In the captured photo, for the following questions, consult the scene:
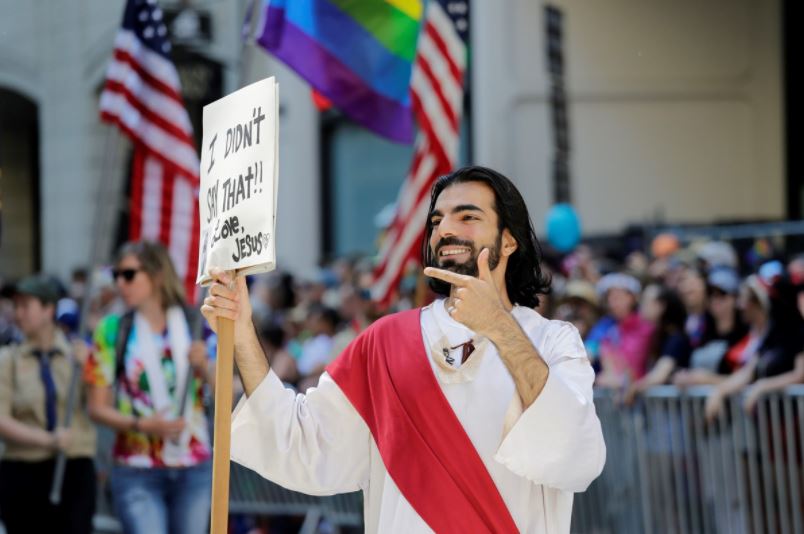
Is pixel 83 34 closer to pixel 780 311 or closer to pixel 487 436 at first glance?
pixel 780 311

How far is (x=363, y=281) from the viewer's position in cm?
1254

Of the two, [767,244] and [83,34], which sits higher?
[83,34]

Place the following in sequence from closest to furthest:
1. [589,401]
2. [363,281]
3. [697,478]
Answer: [589,401] < [697,478] < [363,281]

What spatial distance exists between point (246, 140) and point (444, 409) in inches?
39.0

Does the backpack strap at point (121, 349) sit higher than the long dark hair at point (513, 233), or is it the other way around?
the long dark hair at point (513, 233)

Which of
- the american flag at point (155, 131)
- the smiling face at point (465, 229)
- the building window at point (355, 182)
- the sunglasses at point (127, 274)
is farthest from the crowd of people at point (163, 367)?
the building window at point (355, 182)

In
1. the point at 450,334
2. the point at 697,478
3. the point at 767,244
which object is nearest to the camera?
the point at 450,334

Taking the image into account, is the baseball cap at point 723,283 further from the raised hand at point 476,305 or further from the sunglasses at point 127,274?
the raised hand at point 476,305

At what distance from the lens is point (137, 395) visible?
6.77 meters

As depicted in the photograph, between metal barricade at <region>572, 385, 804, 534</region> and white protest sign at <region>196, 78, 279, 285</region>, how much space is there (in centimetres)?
453

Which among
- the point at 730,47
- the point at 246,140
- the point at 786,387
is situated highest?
the point at 730,47

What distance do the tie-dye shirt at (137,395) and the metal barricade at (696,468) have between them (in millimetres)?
2999

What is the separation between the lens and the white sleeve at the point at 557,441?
12.1 ft

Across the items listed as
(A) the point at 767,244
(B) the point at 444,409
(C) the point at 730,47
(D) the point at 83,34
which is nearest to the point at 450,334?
(B) the point at 444,409
